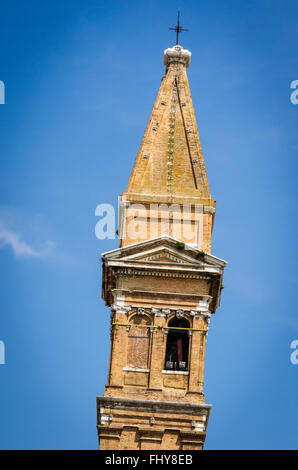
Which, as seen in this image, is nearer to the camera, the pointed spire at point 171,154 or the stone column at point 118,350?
the stone column at point 118,350

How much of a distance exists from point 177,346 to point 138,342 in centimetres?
185

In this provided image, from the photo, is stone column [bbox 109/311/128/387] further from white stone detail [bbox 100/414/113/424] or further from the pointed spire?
the pointed spire

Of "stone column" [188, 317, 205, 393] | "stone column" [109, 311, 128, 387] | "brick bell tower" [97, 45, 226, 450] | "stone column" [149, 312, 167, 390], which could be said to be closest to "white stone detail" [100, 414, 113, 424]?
"brick bell tower" [97, 45, 226, 450]

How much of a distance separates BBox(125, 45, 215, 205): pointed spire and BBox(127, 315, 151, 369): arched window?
6672 mm

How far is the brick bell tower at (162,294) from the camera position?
166 ft

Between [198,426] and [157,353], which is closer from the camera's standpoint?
[198,426]

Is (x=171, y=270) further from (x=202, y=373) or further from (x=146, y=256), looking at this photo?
(x=202, y=373)

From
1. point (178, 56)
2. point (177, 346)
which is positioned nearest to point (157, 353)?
point (177, 346)

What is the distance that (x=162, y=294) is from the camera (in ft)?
175

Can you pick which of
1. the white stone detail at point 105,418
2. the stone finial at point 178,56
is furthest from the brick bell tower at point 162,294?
the stone finial at point 178,56

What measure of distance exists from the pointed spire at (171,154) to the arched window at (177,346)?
659cm

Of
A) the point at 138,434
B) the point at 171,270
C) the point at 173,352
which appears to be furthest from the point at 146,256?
the point at 138,434

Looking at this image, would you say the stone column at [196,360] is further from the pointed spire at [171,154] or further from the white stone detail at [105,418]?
the pointed spire at [171,154]

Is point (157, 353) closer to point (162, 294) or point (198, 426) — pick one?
point (162, 294)
